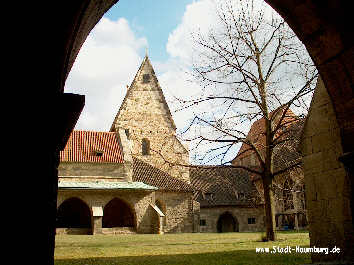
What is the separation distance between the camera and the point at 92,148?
29.2 m

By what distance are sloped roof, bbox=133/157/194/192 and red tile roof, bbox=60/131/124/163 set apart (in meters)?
2.70

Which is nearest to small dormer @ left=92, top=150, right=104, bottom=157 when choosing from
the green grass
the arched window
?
the arched window

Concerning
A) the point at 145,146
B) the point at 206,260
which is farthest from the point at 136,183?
the point at 206,260

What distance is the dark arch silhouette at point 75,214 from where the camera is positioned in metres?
27.7

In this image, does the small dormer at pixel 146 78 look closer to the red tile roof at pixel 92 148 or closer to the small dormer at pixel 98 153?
the red tile roof at pixel 92 148

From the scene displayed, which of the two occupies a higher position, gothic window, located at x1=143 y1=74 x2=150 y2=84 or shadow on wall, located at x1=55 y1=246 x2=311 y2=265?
gothic window, located at x1=143 y1=74 x2=150 y2=84

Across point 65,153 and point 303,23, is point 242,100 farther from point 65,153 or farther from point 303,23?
point 65,153

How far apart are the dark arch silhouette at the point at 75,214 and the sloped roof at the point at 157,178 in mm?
4610

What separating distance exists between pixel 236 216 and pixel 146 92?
48.9ft

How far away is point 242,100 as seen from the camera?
563 inches

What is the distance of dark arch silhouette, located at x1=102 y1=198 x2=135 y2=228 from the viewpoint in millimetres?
28484

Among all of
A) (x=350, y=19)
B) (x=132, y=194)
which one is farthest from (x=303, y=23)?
(x=132, y=194)

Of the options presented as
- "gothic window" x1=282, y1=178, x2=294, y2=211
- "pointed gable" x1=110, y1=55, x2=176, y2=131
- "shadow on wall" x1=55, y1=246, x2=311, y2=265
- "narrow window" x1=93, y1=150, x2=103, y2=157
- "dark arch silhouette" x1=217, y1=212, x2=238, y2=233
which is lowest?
"shadow on wall" x1=55, y1=246, x2=311, y2=265

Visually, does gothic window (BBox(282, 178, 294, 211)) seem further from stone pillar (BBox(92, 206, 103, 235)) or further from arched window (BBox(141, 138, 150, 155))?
arched window (BBox(141, 138, 150, 155))
